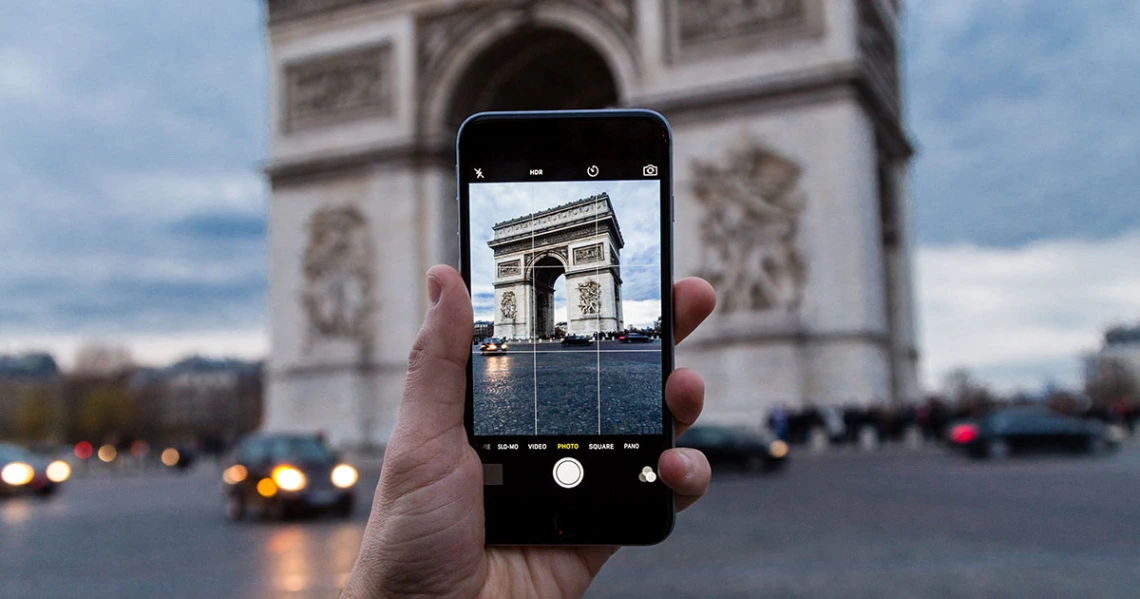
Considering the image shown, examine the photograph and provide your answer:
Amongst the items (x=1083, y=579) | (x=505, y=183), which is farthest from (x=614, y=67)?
(x=505, y=183)

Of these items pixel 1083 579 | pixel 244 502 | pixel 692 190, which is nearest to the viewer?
pixel 1083 579

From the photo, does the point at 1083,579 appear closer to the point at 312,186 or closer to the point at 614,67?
the point at 614,67

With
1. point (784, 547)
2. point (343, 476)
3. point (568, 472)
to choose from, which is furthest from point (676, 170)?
point (568, 472)

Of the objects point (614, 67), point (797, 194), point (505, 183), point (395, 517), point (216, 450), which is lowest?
point (216, 450)

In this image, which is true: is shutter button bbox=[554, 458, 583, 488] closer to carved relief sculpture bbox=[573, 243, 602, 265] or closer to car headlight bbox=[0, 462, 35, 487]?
carved relief sculpture bbox=[573, 243, 602, 265]

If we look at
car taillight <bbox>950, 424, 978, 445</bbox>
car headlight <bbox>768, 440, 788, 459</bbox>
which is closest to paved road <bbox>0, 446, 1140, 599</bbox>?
car headlight <bbox>768, 440, 788, 459</bbox>

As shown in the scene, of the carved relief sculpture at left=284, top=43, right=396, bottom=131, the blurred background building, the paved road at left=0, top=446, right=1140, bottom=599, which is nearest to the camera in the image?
the paved road at left=0, top=446, right=1140, bottom=599
